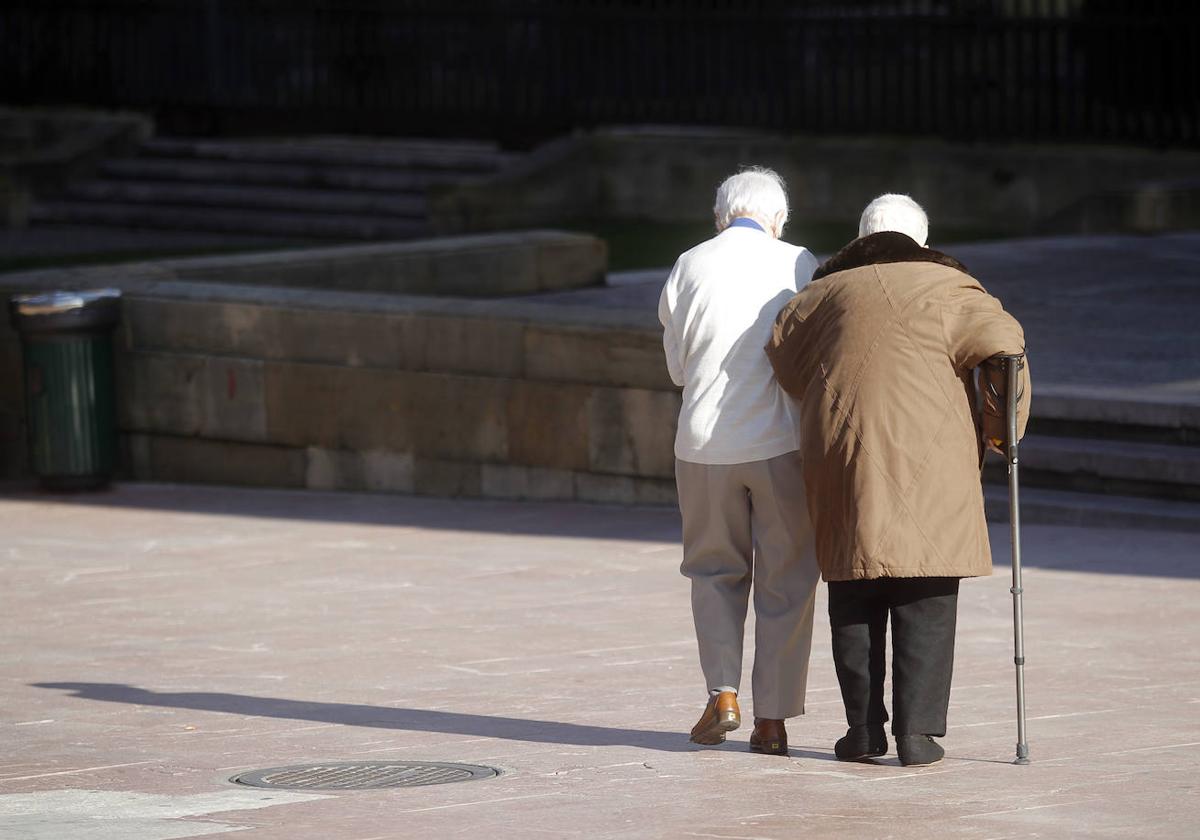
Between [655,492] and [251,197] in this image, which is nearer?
[655,492]

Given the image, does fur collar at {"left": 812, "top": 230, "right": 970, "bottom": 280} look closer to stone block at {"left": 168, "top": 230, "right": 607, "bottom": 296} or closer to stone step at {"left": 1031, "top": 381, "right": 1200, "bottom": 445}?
stone step at {"left": 1031, "top": 381, "right": 1200, "bottom": 445}

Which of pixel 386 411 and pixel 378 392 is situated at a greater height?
pixel 378 392

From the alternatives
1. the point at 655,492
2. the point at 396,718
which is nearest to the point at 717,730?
the point at 396,718

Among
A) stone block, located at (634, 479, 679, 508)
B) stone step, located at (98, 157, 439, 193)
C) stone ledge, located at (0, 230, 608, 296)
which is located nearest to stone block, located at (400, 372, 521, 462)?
stone block, located at (634, 479, 679, 508)

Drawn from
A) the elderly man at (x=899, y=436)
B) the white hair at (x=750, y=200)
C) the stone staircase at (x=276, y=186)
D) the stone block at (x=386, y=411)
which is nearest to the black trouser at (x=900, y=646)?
the elderly man at (x=899, y=436)

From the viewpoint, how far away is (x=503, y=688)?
25.8ft

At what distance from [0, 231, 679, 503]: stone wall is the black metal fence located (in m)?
8.95

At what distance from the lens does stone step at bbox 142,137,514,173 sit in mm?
23750

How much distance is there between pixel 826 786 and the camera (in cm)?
623

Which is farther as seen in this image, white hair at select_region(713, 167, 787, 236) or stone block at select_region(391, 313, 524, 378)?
stone block at select_region(391, 313, 524, 378)

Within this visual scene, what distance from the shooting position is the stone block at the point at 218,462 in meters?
13.3

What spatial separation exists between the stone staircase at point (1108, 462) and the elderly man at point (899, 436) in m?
4.20

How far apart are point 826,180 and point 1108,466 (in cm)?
1106

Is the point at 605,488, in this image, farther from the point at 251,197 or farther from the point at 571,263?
the point at 251,197
